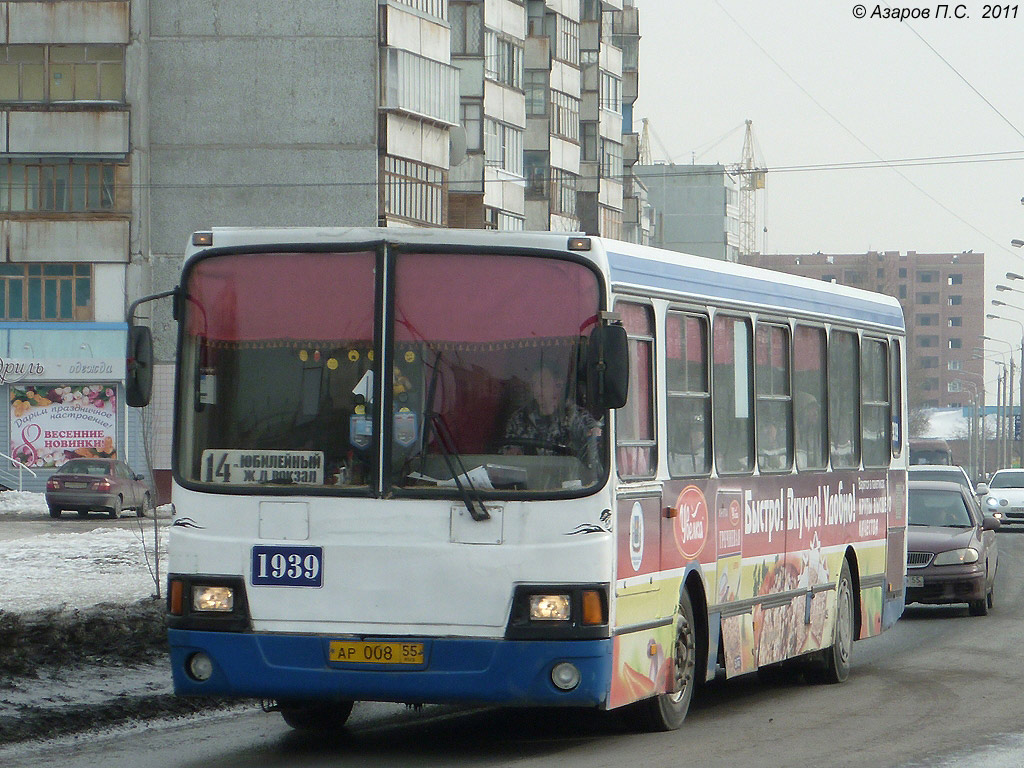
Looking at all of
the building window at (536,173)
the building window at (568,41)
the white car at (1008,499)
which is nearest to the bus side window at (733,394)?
the white car at (1008,499)

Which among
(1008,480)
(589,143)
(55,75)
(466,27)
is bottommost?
(1008,480)

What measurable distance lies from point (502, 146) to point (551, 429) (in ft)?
163

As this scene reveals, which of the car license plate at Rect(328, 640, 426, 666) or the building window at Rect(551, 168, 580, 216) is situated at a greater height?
the building window at Rect(551, 168, 580, 216)

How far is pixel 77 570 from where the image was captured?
854 inches

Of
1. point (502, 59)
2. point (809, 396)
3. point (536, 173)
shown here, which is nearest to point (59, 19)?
point (502, 59)

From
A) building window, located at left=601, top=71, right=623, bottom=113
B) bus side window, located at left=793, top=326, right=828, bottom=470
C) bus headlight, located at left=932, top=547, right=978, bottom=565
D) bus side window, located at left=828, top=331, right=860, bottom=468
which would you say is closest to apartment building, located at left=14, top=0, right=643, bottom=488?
building window, located at left=601, top=71, right=623, bottom=113

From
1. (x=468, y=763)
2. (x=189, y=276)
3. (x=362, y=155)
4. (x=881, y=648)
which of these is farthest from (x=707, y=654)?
(x=362, y=155)

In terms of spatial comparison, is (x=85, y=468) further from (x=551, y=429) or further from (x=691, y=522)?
(x=551, y=429)

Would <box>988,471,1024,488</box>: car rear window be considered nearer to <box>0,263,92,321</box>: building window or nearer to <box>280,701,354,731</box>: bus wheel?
<box>0,263,92,321</box>: building window

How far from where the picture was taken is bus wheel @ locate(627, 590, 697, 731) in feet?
32.7

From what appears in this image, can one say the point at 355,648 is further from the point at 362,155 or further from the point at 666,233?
the point at 666,233

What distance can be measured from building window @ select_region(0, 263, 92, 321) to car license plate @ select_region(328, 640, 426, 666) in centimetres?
4325

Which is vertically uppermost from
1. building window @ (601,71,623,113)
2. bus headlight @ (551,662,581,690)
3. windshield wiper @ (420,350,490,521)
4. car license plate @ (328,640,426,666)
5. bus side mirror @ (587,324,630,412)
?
building window @ (601,71,623,113)

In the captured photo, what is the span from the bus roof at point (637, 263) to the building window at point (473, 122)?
4264cm
